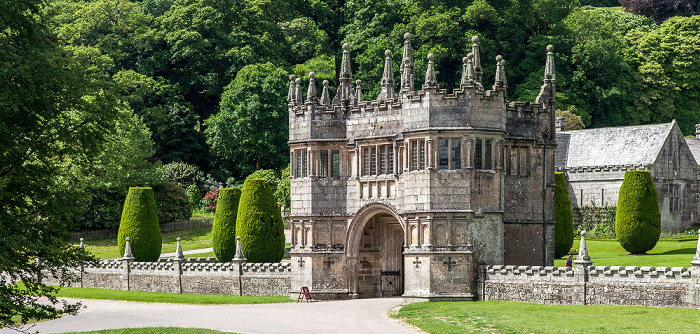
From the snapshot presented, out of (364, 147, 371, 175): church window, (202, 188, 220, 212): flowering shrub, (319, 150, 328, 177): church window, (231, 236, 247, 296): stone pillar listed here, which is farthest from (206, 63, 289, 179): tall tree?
(364, 147, 371, 175): church window

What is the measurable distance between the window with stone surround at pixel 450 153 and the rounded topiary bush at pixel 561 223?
1677cm

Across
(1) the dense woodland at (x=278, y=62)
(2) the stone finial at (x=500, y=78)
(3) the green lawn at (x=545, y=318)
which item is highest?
(1) the dense woodland at (x=278, y=62)

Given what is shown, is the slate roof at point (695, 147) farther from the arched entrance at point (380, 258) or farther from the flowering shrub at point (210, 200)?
the flowering shrub at point (210, 200)

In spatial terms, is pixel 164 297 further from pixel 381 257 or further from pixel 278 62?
pixel 278 62

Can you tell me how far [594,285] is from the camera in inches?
1411

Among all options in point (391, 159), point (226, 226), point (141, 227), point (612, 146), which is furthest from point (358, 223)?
point (612, 146)

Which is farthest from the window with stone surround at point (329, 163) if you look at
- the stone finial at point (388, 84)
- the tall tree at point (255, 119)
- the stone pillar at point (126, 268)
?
the tall tree at point (255, 119)

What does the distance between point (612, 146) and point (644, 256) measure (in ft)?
63.4

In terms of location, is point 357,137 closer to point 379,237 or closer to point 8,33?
point 379,237

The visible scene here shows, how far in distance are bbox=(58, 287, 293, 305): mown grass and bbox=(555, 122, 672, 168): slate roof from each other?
33320 millimetres

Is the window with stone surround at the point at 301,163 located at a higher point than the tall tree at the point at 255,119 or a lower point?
lower

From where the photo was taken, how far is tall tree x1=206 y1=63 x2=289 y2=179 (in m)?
84.8

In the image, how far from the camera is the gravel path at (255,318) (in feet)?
108

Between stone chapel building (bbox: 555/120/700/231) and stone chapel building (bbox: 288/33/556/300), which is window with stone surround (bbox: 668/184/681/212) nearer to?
stone chapel building (bbox: 555/120/700/231)
